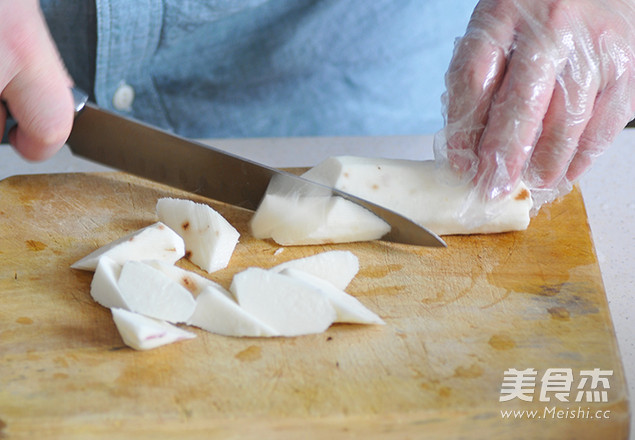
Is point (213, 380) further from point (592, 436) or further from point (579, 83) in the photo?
point (579, 83)

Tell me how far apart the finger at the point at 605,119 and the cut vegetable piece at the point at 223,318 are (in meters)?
0.87

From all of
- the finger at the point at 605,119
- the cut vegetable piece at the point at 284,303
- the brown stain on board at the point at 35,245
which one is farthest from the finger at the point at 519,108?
the brown stain on board at the point at 35,245

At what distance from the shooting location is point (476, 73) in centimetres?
158

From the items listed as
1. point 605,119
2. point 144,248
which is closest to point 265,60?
point 144,248

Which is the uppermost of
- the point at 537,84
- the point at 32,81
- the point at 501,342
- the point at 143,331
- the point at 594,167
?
the point at 32,81

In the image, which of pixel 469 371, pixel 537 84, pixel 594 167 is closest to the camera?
pixel 469 371

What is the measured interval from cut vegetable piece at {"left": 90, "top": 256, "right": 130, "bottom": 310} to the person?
0.30 metres

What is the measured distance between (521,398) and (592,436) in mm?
139

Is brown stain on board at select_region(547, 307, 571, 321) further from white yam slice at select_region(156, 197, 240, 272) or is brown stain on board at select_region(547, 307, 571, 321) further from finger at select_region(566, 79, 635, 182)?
white yam slice at select_region(156, 197, 240, 272)

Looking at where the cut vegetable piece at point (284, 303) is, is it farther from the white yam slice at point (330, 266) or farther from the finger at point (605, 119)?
the finger at point (605, 119)

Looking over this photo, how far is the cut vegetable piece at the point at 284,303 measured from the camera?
55.0 inches

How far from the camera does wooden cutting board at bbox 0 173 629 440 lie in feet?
3.96

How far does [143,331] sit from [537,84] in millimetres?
978

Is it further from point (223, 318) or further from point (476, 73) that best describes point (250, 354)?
point (476, 73)
